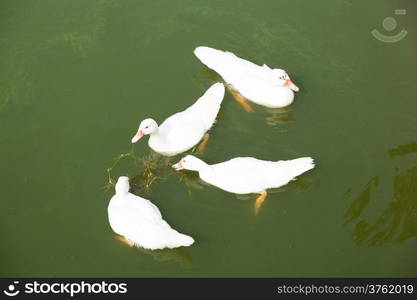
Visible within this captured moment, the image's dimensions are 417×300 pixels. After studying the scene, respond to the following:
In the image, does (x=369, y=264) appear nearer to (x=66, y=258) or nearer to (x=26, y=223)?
(x=66, y=258)

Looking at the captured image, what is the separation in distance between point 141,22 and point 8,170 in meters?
3.11

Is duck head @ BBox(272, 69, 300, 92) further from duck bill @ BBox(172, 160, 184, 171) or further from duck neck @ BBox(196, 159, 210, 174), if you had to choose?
duck bill @ BBox(172, 160, 184, 171)

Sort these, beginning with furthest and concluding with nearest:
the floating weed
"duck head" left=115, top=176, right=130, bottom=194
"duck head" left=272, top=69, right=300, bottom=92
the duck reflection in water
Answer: "duck head" left=272, top=69, right=300, bottom=92, the floating weed, the duck reflection in water, "duck head" left=115, top=176, right=130, bottom=194

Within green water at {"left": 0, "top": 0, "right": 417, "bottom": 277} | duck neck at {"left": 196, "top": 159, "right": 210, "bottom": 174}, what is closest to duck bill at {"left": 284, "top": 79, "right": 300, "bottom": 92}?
green water at {"left": 0, "top": 0, "right": 417, "bottom": 277}

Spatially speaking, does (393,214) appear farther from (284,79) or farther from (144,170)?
(144,170)

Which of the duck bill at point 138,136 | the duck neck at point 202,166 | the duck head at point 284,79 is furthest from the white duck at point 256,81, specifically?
the duck bill at point 138,136

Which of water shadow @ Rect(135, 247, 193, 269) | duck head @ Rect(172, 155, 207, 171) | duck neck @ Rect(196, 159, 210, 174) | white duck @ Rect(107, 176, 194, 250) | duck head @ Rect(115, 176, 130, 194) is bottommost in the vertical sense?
water shadow @ Rect(135, 247, 193, 269)

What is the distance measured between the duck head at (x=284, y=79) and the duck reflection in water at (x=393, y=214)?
5.17ft

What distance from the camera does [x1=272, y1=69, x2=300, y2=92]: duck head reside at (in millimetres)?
7211

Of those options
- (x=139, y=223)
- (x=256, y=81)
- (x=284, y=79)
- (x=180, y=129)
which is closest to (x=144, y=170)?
(x=180, y=129)

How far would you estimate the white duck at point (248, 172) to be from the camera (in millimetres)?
6379

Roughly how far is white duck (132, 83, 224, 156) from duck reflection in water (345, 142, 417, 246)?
206 cm

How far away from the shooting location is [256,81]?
7.32 m

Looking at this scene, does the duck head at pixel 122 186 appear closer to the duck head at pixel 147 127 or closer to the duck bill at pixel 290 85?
the duck head at pixel 147 127
